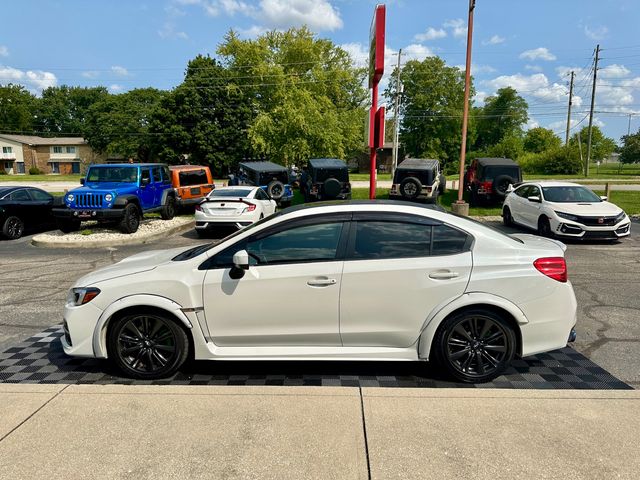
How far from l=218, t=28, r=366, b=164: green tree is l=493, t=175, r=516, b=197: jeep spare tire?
18.7 metres

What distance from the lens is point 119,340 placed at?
151 inches

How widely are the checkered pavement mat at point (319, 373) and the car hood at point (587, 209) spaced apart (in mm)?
7524

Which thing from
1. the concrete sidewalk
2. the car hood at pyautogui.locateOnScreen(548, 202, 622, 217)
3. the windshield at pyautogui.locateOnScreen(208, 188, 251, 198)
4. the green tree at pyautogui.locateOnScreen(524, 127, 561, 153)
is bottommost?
the concrete sidewalk

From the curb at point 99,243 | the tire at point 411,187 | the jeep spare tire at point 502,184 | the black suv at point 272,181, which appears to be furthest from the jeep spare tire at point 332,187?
the curb at point 99,243

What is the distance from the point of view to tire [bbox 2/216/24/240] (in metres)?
12.1

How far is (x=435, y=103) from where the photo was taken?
202 feet

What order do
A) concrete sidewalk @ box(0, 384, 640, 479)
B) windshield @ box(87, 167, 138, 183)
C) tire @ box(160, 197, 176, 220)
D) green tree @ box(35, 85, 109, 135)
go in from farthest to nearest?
1. green tree @ box(35, 85, 109, 135)
2. tire @ box(160, 197, 176, 220)
3. windshield @ box(87, 167, 138, 183)
4. concrete sidewalk @ box(0, 384, 640, 479)

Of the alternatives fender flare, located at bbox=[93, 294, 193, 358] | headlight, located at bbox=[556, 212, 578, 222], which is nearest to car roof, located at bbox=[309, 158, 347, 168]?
headlight, located at bbox=[556, 212, 578, 222]

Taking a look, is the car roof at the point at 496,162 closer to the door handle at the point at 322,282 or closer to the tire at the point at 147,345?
the door handle at the point at 322,282

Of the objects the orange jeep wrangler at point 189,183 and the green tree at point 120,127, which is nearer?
the orange jeep wrangler at point 189,183

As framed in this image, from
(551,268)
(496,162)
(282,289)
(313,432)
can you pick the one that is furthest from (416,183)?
(313,432)

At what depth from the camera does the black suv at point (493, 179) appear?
1780cm

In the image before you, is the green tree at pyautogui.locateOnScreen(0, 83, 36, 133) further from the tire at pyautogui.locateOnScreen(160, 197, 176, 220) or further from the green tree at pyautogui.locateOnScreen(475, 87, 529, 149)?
the tire at pyautogui.locateOnScreen(160, 197, 176, 220)

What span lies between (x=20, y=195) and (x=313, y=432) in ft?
42.9
